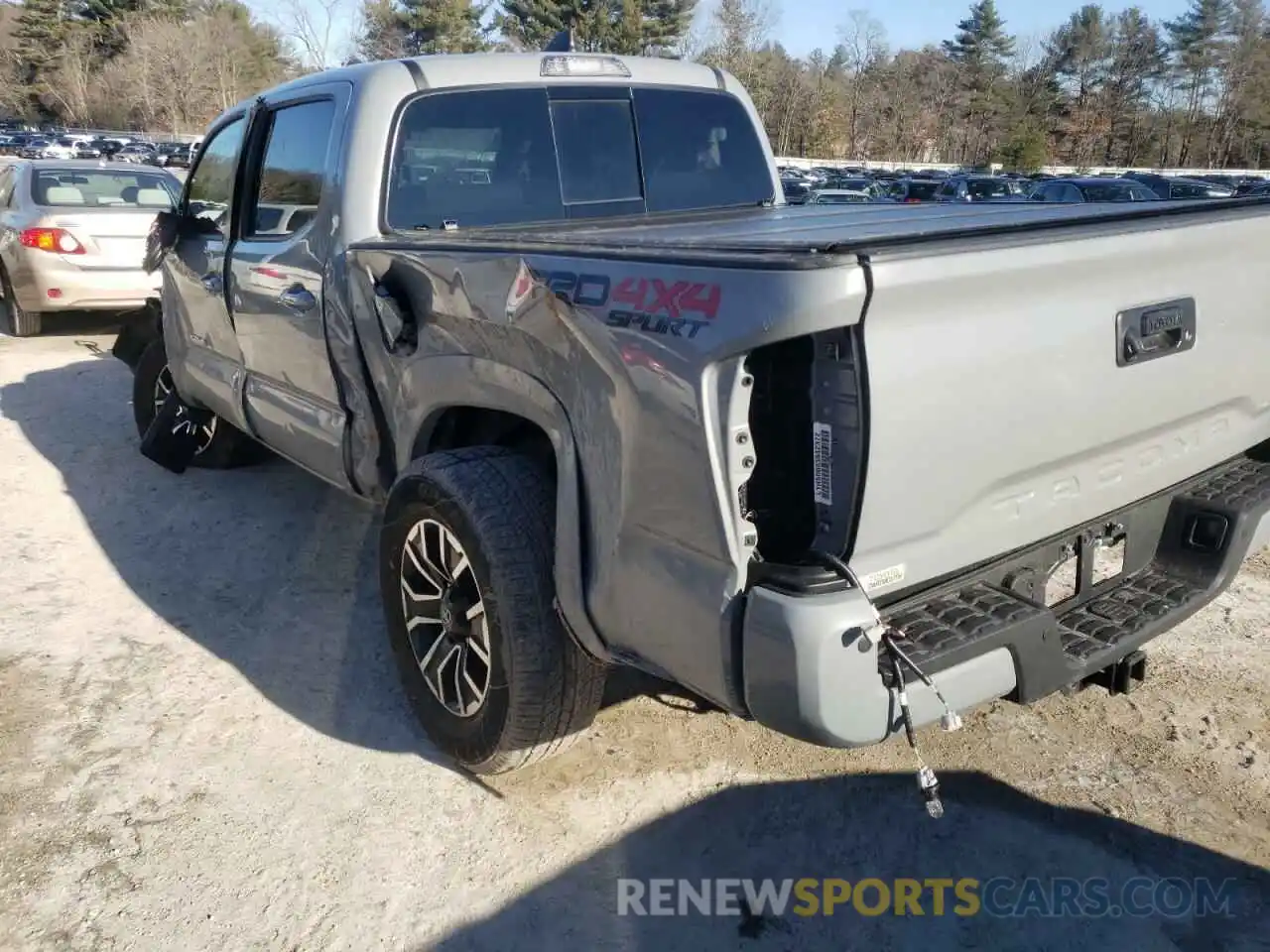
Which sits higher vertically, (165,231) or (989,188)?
(165,231)

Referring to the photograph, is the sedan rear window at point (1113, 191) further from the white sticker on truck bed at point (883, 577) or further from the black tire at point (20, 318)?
the white sticker on truck bed at point (883, 577)

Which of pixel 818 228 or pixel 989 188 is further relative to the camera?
pixel 989 188

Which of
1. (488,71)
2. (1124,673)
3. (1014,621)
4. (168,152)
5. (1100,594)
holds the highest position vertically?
(168,152)

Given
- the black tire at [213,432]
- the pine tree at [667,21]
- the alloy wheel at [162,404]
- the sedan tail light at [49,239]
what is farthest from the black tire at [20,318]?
the pine tree at [667,21]

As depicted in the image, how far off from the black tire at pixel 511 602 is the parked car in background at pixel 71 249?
7330 mm

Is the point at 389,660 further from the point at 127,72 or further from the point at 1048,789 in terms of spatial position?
the point at 127,72

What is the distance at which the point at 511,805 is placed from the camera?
3.08 m

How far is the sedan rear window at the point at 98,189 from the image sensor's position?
9.68 metres

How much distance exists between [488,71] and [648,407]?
2.23 meters

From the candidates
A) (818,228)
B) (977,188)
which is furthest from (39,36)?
(818,228)

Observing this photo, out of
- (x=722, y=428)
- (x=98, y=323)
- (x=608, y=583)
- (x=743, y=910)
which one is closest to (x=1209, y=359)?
(x=722, y=428)

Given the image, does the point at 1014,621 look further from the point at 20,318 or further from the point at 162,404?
the point at 20,318

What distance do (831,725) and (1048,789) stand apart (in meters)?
1.34

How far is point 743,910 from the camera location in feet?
8.75
